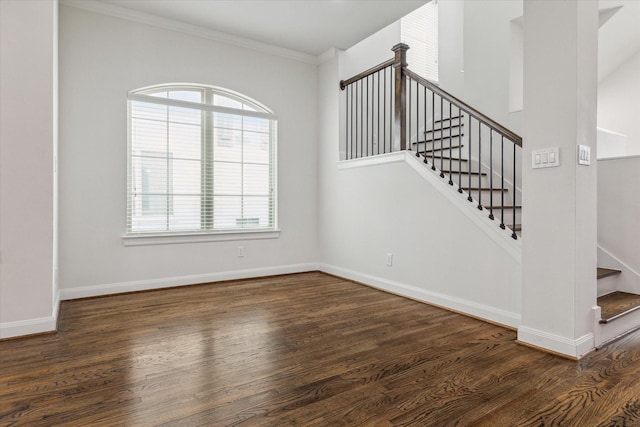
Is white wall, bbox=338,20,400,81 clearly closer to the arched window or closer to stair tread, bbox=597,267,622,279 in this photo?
the arched window

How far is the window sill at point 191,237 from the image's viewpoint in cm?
390

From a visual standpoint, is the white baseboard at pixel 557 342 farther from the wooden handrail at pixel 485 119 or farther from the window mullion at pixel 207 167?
the window mullion at pixel 207 167

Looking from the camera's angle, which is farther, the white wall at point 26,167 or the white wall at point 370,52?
the white wall at point 370,52

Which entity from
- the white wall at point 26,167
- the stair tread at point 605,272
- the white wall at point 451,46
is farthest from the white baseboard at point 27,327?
the white wall at point 451,46

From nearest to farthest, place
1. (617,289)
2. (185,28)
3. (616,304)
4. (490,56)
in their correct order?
(616,304) < (617,289) < (185,28) < (490,56)

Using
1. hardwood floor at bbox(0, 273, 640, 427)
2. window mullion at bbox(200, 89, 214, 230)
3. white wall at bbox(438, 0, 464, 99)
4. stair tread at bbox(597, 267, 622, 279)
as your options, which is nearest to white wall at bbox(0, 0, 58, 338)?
hardwood floor at bbox(0, 273, 640, 427)

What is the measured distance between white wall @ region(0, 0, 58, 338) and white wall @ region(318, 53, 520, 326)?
300cm

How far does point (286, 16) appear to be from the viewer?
3885 millimetres

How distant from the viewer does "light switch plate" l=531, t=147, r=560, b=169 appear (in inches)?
89.4

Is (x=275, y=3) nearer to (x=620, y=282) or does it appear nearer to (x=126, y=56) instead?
(x=126, y=56)

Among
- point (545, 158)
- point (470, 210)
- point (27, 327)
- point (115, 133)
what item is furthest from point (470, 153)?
point (27, 327)

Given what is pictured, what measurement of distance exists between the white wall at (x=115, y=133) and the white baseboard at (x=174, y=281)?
11mm

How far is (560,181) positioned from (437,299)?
1.56 metres

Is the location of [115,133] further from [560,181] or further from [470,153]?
[560,181]
